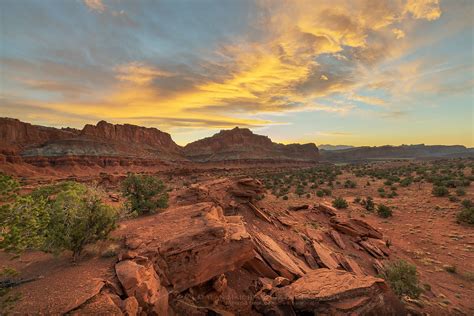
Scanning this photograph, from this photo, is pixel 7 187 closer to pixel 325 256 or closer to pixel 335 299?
pixel 335 299

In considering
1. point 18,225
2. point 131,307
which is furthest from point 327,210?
point 18,225

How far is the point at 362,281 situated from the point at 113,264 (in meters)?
8.90

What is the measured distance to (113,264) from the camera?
844cm

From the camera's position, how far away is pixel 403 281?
1114 cm

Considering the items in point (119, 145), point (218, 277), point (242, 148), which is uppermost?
point (119, 145)

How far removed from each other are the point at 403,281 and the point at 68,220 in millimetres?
14298

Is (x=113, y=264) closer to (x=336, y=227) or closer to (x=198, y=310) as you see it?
(x=198, y=310)

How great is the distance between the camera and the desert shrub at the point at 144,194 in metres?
15.8

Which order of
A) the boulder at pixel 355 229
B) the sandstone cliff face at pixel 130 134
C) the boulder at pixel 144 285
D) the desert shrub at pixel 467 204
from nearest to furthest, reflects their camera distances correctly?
1. the boulder at pixel 144 285
2. the boulder at pixel 355 229
3. the desert shrub at pixel 467 204
4. the sandstone cliff face at pixel 130 134

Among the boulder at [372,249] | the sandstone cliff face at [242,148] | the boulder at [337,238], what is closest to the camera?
the boulder at [372,249]

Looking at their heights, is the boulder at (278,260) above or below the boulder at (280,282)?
above

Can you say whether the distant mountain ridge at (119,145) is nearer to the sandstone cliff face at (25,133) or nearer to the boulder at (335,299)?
the sandstone cliff face at (25,133)

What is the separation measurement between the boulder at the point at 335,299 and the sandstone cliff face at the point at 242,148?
370 feet

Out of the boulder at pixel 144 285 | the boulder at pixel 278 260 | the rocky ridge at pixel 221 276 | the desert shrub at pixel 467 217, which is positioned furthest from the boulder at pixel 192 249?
the desert shrub at pixel 467 217
